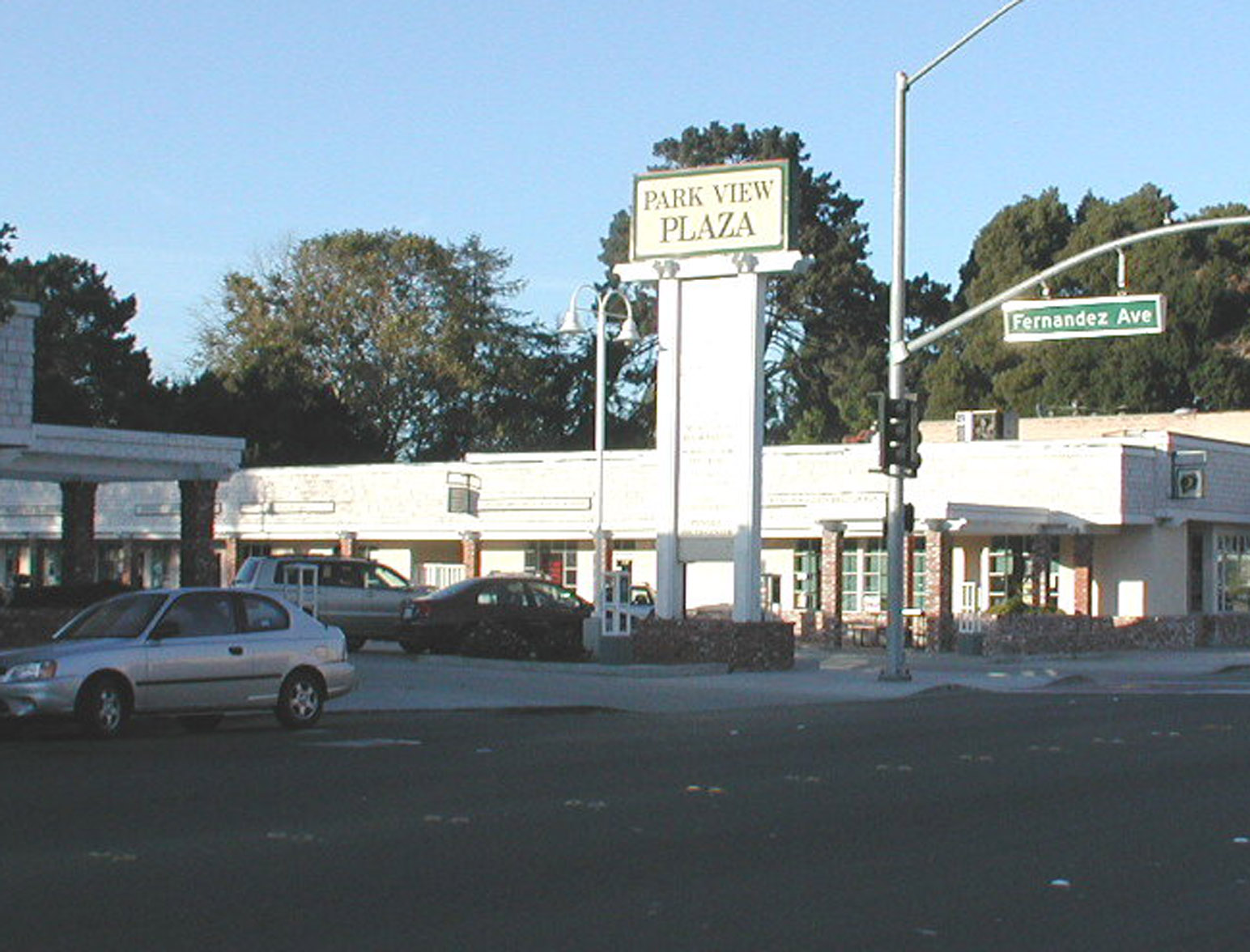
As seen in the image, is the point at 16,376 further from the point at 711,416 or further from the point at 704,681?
the point at 711,416

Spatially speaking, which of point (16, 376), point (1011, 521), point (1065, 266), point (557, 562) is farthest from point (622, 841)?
point (557, 562)

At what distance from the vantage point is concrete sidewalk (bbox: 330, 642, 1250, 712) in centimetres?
2408

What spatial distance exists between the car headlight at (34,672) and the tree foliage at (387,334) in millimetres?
56986

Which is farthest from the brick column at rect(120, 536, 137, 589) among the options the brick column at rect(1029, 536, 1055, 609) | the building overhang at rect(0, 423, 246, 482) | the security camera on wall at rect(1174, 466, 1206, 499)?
the security camera on wall at rect(1174, 466, 1206, 499)

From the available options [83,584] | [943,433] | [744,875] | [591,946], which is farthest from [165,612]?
[943,433]

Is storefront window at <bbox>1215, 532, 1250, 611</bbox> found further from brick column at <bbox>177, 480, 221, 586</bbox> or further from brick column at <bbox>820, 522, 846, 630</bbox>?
brick column at <bbox>177, 480, 221, 586</bbox>

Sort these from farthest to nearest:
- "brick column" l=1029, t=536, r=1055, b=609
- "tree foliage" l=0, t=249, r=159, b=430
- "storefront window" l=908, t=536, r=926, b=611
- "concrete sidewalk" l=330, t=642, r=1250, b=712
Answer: "tree foliage" l=0, t=249, r=159, b=430 < "storefront window" l=908, t=536, r=926, b=611 < "brick column" l=1029, t=536, r=1055, b=609 < "concrete sidewalk" l=330, t=642, r=1250, b=712

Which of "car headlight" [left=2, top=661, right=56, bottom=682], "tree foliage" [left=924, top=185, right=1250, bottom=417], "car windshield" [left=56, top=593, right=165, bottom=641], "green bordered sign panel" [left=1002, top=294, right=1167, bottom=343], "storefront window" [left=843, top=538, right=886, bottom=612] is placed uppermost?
"tree foliage" [left=924, top=185, right=1250, bottom=417]

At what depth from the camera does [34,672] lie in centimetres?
1750

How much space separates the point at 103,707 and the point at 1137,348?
6275 centimetres

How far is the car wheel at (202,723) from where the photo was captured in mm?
19625

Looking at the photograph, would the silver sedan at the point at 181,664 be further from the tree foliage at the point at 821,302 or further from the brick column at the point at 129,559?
the tree foliage at the point at 821,302

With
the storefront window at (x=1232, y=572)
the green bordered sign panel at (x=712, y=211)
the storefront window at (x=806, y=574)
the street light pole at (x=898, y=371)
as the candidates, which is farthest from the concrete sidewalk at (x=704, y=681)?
the storefront window at (x=1232, y=572)

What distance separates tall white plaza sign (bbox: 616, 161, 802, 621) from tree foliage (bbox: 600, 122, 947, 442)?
4267 centimetres
